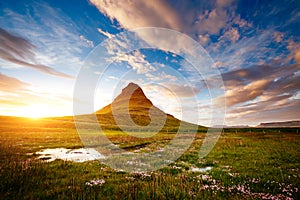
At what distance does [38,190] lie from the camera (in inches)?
272

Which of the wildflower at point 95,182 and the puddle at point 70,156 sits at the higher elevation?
the wildflower at point 95,182

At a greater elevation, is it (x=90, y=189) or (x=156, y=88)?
(x=156, y=88)

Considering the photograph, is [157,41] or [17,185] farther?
[157,41]

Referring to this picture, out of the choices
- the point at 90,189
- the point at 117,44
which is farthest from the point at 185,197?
the point at 117,44

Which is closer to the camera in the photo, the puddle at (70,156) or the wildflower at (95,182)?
the wildflower at (95,182)

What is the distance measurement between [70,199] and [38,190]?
1.88 meters

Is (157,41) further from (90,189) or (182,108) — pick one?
(90,189)

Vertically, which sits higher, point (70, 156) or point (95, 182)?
point (95, 182)

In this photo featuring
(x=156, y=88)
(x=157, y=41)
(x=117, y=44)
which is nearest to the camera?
(x=117, y=44)

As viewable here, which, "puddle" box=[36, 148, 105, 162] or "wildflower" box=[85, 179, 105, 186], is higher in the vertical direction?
"wildflower" box=[85, 179, 105, 186]

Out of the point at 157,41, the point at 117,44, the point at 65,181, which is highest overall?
the point at 157,41

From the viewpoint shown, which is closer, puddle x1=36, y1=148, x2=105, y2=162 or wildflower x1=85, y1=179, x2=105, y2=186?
wildflower x1=85, y1=179, x2=105, y2=186

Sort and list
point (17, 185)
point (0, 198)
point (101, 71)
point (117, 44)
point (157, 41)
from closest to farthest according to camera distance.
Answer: point (0, 198)
point (17, 185)
point (101, 71)
point (117, 44)
point (157, 41)

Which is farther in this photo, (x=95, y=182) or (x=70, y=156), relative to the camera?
(x=70, y=156)
